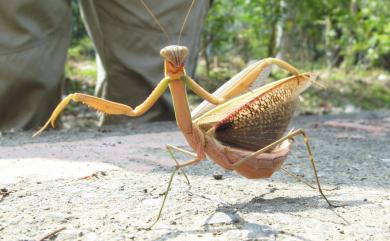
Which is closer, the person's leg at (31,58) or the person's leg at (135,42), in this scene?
the person's leg at (31,58)

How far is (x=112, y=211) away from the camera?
1.60 meters

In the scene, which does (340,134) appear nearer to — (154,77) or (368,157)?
(368,157)

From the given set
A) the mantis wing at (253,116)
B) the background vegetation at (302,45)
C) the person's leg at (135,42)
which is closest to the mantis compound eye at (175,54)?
the mantis wing at (253,116)

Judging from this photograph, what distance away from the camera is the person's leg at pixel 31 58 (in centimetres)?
294

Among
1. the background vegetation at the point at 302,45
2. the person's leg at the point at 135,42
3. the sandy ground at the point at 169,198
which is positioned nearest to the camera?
the sandy ground at the point at 169,198

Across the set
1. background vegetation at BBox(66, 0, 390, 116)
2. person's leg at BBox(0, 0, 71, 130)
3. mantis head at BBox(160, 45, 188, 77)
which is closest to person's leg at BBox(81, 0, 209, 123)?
person's leg at BBox(0, 0, 71, 130)

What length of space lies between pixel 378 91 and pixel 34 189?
5.31 m

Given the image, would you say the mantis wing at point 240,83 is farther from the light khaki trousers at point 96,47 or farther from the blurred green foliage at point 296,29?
the blurred green foliage at point 296,29

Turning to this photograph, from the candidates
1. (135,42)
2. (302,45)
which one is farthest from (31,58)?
(302,45)

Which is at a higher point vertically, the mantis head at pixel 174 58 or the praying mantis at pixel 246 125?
the mantis head at pixel 174 58

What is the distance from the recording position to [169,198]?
68.7 inches

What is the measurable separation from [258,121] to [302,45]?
5.24 m

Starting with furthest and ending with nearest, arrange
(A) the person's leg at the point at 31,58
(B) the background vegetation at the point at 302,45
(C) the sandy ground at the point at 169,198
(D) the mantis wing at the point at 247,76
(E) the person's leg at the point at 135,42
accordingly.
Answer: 1. (B) the background vegetation at the point at 302,45
2. (E) the person's leg at the point at 135,42
3. (A) the person's leg at the point at 31,58
4. (D) the mantis wing at the point at 247,76
5. (C) the sandy ground at the point at 169,198

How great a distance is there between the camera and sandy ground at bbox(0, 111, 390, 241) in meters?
1.44
